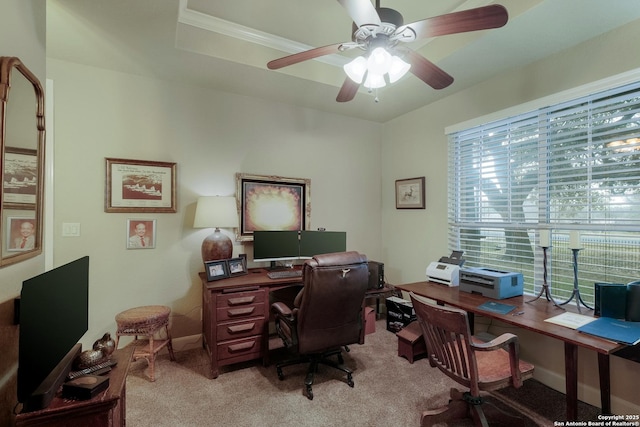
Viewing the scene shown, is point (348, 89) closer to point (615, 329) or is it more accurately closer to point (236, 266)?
point (236, 266)

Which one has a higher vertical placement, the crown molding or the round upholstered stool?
the crown molding

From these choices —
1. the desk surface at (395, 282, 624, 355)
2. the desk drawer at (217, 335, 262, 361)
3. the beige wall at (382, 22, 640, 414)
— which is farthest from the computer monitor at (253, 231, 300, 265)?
the beige wall at (382, 22, 640, 414)

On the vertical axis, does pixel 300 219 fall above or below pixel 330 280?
above

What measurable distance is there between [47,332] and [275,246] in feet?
6.49

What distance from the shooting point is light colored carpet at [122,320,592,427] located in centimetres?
188

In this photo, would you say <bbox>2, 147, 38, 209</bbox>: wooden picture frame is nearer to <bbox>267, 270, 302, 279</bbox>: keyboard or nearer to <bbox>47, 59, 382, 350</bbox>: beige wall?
<bbox>47, 59, 382, 350</bbox>: beige wall

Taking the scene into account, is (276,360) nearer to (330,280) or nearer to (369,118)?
(330,280)

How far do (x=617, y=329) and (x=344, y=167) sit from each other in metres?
2.89

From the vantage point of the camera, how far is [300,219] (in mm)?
3475

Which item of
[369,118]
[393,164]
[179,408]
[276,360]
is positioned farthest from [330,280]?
[369,118]

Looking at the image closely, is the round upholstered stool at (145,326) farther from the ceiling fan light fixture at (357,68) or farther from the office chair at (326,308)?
the ceiling fan light fixture at (357,68)

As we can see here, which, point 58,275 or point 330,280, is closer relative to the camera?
point 58,275

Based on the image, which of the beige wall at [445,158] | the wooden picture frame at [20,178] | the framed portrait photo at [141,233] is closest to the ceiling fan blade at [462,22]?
the beige wall at [445,158]

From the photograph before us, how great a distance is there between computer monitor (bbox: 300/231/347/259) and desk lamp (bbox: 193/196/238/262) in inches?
30.1
